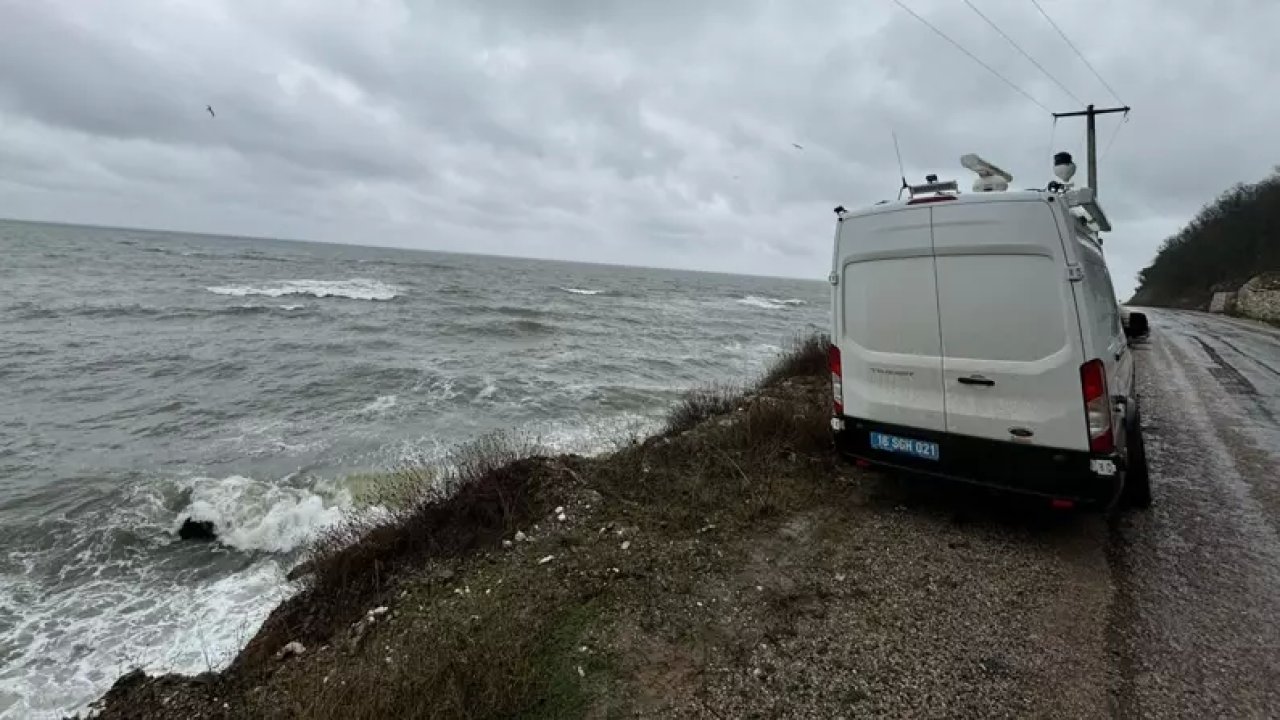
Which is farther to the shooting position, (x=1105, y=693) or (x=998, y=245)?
(x=998, y=245)

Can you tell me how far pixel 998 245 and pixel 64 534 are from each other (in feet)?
33.6

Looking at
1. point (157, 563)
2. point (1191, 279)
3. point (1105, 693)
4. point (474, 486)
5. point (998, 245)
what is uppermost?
point (1191, 279)

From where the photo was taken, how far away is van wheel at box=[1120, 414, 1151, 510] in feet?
15.5

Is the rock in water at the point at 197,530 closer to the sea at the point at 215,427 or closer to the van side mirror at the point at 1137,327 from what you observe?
the sea at the point at 215,427

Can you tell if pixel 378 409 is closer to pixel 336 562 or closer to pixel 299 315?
pixel 336 562

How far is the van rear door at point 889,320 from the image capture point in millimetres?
4348

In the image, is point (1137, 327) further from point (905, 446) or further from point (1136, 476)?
point (905, 446)

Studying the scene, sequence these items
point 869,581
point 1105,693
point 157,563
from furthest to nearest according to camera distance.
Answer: point 157,563 < point 869,581 < point 1105,693

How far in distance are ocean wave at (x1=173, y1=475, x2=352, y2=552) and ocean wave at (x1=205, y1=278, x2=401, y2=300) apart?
2842 cm

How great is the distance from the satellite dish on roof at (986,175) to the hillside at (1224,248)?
4378 cm

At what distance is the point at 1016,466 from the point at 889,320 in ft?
4.29

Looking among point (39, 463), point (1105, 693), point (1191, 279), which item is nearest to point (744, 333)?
point (39, 463)

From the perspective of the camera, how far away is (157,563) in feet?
22.0

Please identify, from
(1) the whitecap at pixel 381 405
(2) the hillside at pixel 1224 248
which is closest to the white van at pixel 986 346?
(1) the whitecap at pixel 381 405
